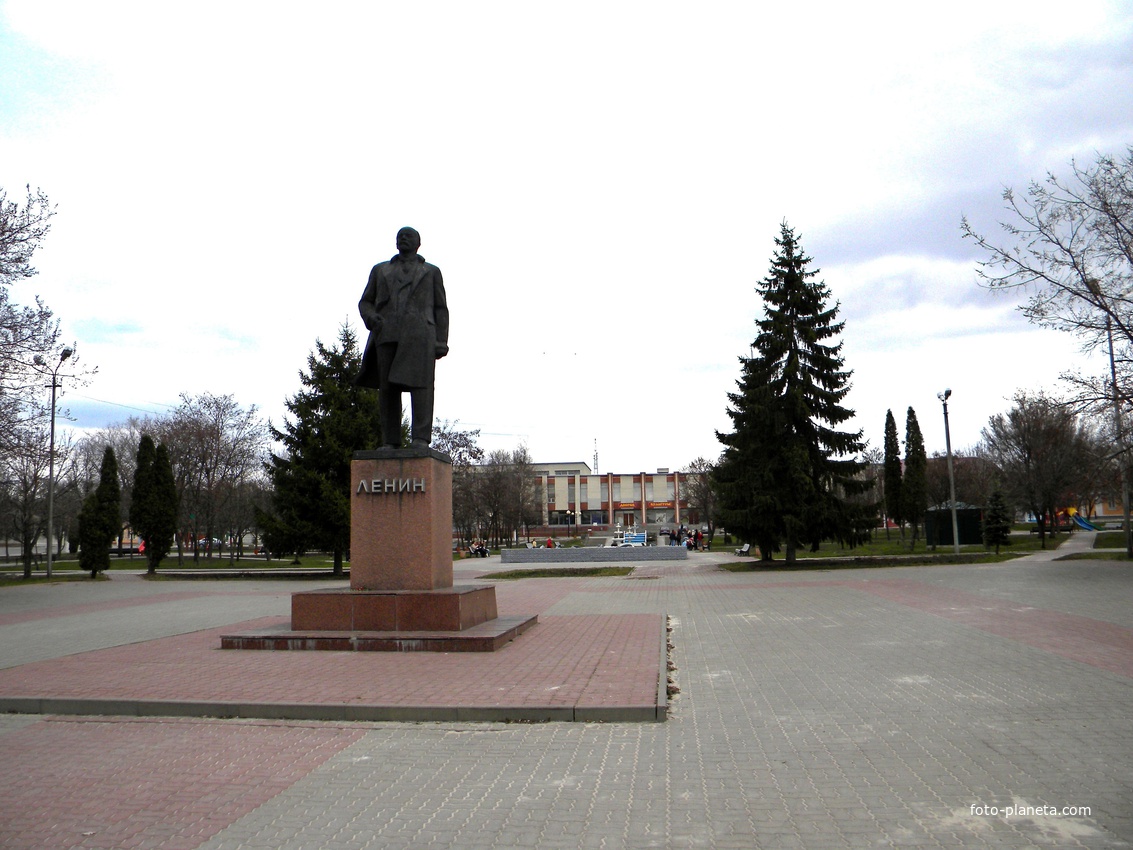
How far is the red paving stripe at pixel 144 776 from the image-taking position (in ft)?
14.5

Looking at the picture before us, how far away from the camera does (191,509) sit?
47.6 metres

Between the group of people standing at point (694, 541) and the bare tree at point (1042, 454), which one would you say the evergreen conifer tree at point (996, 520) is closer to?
the bare tree at point (1042, 454)

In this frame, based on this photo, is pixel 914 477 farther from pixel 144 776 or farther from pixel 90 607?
pixel 144 776

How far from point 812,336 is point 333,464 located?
61.1 feet

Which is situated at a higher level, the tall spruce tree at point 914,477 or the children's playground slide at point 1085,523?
the tall spruce tree at point 914,477

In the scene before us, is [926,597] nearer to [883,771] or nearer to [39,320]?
[883,771]

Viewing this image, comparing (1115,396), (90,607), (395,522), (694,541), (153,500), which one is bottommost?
(694,541)

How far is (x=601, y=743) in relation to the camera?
6008 millimetres

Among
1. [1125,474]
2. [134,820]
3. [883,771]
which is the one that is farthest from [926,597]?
[134,820]

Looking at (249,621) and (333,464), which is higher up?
(333,464)

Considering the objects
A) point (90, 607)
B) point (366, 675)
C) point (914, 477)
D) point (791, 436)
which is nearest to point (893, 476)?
point (914, 477)

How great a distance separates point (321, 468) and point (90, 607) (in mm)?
14191

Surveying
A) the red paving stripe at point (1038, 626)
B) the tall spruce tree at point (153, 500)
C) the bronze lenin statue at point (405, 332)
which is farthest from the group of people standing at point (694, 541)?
the bronze lenin statue at point (405, 332)

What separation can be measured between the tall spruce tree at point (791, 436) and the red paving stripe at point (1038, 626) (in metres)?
11.2
